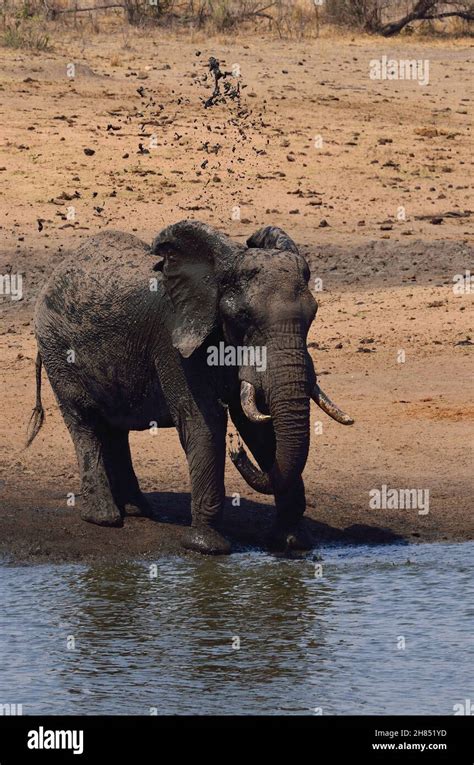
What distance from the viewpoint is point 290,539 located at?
12.2 metres

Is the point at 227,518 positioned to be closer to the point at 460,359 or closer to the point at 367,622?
the point at 367,622

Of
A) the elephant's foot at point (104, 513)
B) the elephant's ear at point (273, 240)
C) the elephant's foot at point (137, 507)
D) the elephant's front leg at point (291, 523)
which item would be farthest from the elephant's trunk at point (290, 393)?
the elephant's foot at point (137, 507)

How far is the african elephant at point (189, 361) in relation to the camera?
10.9 m

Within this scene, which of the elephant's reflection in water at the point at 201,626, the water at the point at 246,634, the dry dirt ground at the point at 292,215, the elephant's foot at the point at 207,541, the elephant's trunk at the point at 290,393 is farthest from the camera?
the dry dirt ground at the point at 292,215

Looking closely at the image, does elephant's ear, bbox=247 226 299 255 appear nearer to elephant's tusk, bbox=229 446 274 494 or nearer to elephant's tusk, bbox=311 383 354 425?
elephant's tusk, bbox=311 383 354 425

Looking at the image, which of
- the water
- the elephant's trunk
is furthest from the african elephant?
the water

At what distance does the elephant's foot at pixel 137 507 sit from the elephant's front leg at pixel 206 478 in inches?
32.4

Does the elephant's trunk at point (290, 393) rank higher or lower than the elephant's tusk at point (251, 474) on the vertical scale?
higher

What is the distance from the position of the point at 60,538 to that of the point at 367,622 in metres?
2.58

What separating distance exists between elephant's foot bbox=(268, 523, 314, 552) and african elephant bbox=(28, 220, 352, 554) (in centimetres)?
1

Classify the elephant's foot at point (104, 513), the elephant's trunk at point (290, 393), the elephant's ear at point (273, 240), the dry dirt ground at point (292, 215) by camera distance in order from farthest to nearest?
the dry dirt ground at point (292, 215), the elephant's foot at point (104, 513), the elephant's ear at point (273, 240), the elephant's trunk at point (290, 393)

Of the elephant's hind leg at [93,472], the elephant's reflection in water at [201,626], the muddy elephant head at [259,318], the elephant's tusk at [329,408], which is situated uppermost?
the muddy elephant head at [259,318]

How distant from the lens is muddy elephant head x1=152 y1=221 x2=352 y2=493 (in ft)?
35.6

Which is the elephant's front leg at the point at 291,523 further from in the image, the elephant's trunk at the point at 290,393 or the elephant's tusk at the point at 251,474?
the elephant's trunk at the point at 290,393
